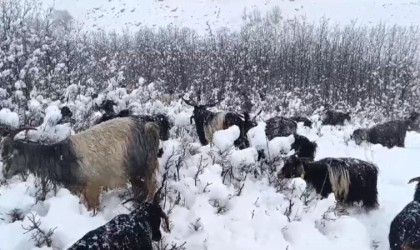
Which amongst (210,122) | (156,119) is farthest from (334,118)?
(156,119)

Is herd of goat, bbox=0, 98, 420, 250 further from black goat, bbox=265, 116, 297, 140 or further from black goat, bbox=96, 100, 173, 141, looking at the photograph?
black goat, bbox=265, 116, 297, 140

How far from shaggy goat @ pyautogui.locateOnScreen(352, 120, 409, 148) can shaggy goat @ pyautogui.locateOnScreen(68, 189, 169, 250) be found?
7202mm

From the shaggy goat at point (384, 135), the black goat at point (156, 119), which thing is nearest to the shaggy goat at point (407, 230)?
the black goat at point (156, 119)

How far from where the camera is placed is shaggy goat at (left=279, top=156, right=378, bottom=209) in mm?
6008

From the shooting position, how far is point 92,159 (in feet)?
16.4

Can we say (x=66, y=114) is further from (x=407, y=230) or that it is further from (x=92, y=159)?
(x=407, y=230)

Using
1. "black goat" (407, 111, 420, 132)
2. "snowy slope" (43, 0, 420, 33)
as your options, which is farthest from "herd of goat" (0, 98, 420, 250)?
"snowy slope" (43, 0, 420, 33)

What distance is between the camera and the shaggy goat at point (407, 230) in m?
4.43

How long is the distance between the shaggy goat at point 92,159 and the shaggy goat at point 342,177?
2.00 m

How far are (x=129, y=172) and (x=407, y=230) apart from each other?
3.17 metres

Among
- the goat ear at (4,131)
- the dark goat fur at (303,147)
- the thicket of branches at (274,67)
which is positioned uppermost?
the goat ear at (4,131)

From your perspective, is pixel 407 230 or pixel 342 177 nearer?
pixel 407 230

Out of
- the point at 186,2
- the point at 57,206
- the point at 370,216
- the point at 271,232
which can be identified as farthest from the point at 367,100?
the point at 186,2

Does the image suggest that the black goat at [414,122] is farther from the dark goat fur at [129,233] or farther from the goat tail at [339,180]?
the dark goat fur at [129,233]
